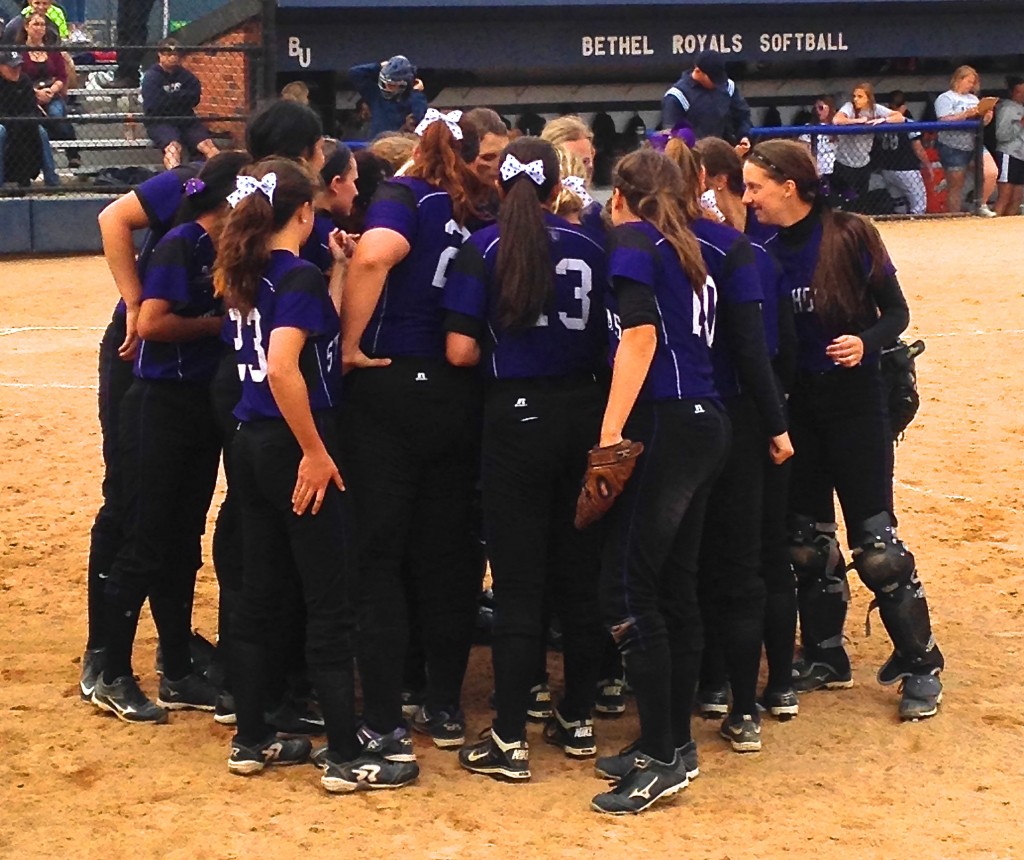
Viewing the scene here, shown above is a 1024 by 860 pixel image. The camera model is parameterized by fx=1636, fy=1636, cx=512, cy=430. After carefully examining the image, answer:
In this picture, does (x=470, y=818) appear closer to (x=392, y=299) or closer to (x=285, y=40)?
(x=392, y=299)

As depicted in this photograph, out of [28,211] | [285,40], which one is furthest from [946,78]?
[28,211]

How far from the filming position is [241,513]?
4.85m

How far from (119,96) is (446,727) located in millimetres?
14032

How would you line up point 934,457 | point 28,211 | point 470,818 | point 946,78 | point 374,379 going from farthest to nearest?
1. point 946,78
2. point 28,211
3. point 934,457
4. point 374,379
5. point 470,818

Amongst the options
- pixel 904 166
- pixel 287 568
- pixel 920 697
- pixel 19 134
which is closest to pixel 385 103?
pixel 19 134

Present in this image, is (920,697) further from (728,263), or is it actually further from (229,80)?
(229,80)

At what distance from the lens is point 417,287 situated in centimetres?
493

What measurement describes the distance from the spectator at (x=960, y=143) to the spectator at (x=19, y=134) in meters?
10.1

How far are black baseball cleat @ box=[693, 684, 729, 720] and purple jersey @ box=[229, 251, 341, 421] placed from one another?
168cm

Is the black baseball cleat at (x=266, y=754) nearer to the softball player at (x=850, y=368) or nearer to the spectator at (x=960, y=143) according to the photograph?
the softball player at (x=850, y=368)

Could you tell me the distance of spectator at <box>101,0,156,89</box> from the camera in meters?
18.1

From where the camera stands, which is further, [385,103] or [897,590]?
[385,103]

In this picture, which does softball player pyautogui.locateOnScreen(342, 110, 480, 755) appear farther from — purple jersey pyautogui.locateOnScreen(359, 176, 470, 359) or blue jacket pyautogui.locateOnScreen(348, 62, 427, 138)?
blue jacket pyautogui.locateOnScreen(348, 62, 427, 138)

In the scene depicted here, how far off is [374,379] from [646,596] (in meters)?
1.04
